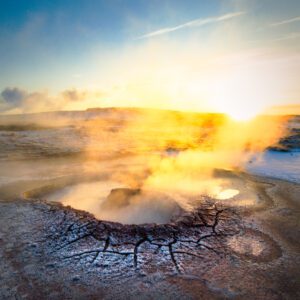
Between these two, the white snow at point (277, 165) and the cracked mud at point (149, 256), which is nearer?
the cracked mud at point (149, 256)

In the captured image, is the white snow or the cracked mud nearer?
the cracked mud

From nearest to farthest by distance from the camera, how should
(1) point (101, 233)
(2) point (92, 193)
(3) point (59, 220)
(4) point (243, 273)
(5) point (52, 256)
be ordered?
(4) point (243, 273) < (5) point (52, 256) < (1) point (101, 233) < (3) point (59, 220) < (2) point (92, 193)

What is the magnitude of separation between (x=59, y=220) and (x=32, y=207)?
1015 millimetres

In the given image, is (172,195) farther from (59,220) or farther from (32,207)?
(32,207)

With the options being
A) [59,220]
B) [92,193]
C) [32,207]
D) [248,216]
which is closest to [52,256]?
[59,220]

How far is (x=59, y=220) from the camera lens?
17.9 ft

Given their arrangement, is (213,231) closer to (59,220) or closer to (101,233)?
(101,233)

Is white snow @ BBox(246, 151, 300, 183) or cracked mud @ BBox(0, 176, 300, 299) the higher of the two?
cracked mud @ BBox(0, 176, 300, 299)

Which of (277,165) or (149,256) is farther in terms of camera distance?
(277,165)

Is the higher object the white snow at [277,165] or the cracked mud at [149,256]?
the cracked mud at [149,256]

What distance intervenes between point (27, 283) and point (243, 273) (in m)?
2.83

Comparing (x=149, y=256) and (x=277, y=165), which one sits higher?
(x=149, y=256)

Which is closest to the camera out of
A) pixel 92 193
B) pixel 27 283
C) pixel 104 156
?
pixel 27 283

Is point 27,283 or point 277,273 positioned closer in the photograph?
point 27,283
